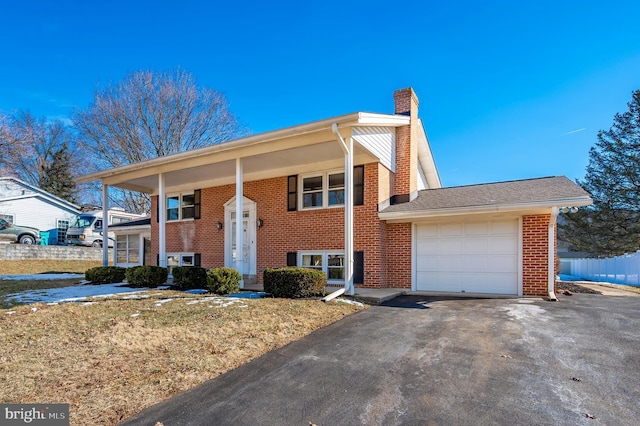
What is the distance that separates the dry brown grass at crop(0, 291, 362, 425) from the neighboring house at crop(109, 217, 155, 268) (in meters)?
9.13

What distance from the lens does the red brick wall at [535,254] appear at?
8.64m

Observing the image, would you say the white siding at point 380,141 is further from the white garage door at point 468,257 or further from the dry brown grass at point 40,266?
the dry brown grass at point 40,266

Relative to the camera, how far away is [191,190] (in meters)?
13.8

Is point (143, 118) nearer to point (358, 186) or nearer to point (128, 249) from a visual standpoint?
point (128, 249)

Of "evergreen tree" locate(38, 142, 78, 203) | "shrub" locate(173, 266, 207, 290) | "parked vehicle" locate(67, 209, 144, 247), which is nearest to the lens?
"shrub" locate(173, 266, 207, 290)

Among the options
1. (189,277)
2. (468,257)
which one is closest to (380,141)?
(468,257)

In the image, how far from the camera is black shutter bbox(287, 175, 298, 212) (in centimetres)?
1134

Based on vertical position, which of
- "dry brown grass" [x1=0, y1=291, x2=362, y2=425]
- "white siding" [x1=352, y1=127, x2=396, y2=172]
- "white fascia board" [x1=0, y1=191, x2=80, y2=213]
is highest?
"white siding" [x1=352, y1=127, x2=396, y2=172]

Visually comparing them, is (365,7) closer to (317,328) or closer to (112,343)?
(317,328)

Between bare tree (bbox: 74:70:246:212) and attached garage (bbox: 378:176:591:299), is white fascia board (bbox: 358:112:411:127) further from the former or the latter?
bare tree (bbox: 74:70:246:212)

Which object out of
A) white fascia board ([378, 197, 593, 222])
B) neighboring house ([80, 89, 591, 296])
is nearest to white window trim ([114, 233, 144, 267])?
neighboring house ([80, 89, 591, 296])

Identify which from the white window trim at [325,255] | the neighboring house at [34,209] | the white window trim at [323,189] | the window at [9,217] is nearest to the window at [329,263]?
the white window trim at [325,255]

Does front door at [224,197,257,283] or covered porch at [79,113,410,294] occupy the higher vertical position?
covered porch at [79,113,410,294]

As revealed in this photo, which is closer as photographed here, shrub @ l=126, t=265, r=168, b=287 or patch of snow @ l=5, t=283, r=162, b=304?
patch of snow @ l=5, t=283, r=162, b=304
